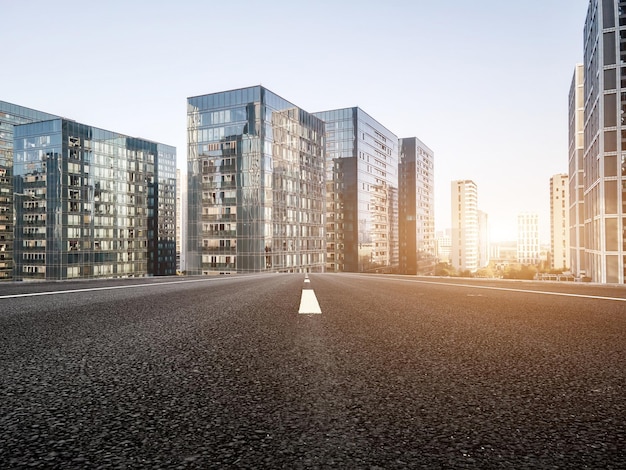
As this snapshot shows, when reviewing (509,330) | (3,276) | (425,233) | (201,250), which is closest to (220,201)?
(201,250)

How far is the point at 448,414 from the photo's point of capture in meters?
1.63

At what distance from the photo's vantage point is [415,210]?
166 metres

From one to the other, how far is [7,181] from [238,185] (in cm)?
7306

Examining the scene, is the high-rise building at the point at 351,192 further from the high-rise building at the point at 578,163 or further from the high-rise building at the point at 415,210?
the high-rise building at the point at 578,163

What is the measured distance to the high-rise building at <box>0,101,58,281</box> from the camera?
331ft

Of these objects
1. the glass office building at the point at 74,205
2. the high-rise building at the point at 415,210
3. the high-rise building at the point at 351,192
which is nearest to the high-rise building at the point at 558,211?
the high-rise building at the point at 415,210

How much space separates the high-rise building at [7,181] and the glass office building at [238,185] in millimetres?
56675

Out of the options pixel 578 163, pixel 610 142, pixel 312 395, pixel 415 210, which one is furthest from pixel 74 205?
pixel 415 210

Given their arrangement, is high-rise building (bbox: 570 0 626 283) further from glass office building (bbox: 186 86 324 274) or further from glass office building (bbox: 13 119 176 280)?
glass office building (bbox: 13 119 176 280)

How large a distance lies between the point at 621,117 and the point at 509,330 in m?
69.4

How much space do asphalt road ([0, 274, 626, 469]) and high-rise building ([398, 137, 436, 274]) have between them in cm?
15415

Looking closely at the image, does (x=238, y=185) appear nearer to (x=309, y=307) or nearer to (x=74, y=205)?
(x=74, y=205)

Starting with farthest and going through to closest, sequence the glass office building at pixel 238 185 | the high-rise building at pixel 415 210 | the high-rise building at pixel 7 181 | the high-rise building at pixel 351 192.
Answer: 1. the high-rise building at pixel 415 210
2. the high-rise building at pixel 351 192
3. the high-rise building at pixel 7 181
4. the glass office building at pixel 238 185

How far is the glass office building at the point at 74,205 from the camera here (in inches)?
3442
